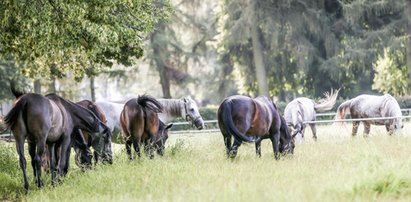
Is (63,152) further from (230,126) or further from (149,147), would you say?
(230,126)

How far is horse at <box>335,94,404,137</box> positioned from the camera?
2092 cm

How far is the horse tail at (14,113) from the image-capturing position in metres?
11.1

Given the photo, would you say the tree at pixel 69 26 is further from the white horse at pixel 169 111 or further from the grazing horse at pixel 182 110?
the grazing horse at pixel 182 110

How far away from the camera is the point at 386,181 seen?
827cm

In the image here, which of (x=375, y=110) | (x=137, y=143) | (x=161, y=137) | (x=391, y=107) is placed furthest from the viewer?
(x=375, y=110)

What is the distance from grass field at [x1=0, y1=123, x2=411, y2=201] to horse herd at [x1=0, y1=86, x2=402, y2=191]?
1.39ft

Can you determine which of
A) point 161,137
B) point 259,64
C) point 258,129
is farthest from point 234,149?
point 259,64

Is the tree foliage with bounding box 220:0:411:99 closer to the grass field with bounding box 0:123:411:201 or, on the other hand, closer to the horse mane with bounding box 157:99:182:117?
the horse mane with bounding box 157:99:182:117

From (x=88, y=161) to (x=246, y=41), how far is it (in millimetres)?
27883

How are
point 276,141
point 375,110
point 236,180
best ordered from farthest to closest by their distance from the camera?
point 375,110 → point 276,141 → point 236,180

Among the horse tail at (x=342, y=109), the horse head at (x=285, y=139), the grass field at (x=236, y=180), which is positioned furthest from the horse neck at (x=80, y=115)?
the horse tail at (x=342, y=109)

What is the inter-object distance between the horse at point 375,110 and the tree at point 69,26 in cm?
895

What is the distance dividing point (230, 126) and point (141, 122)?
2.20 metres

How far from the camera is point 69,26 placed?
1277cm
